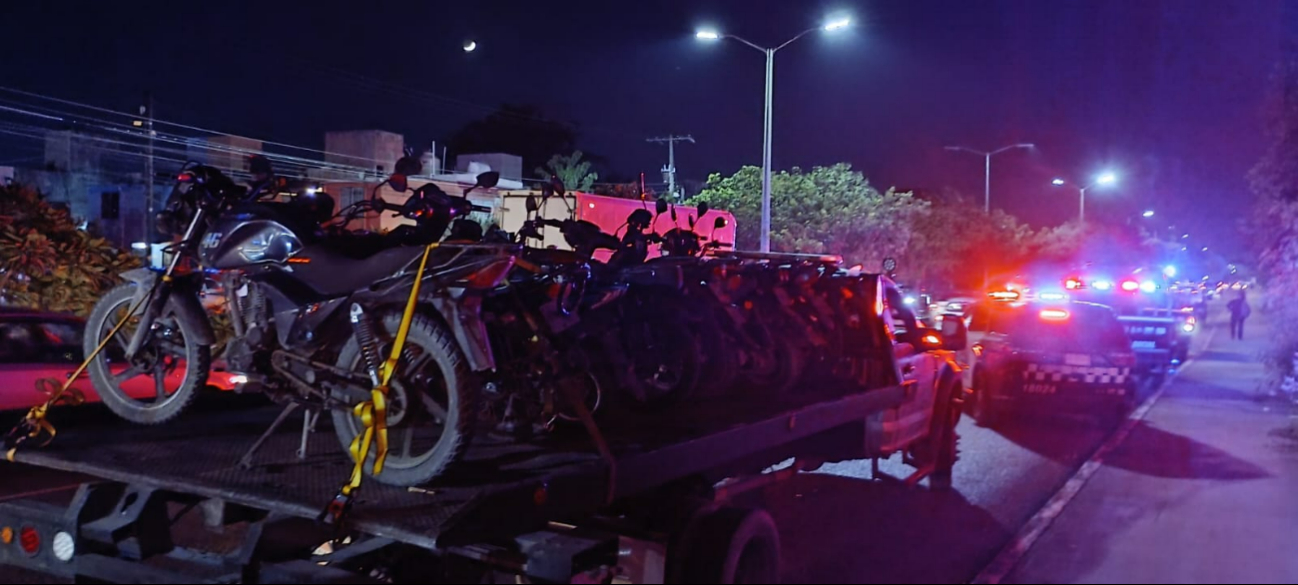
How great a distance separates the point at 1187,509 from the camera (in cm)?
781

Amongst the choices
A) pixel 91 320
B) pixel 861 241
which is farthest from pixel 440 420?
pixel 861 241

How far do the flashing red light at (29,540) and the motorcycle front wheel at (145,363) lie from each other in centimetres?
103

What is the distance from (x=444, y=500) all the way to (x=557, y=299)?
6.18 ft

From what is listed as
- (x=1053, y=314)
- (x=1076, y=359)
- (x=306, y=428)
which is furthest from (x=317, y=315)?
(x=1053, y=314)

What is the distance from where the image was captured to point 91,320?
17.7 ft

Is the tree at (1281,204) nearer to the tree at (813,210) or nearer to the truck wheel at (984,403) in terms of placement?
the truck wheel at (984,403)

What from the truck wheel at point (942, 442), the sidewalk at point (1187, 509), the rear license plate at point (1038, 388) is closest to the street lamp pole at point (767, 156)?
the rear license plate at point (1038, 388)

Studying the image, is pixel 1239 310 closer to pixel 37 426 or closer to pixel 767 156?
pixel 767 156

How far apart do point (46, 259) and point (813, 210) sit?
15.8 meters

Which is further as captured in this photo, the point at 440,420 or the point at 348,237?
the point at 348,237

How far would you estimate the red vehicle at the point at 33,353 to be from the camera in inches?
302

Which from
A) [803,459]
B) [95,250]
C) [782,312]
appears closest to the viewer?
[803,459]

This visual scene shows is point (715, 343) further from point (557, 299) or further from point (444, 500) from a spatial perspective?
point (444, 500)

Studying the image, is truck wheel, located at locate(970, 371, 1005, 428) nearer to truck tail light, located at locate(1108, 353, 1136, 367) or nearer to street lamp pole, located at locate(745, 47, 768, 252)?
truck tail light, located at locate(1108, 353, 1136, 367)
